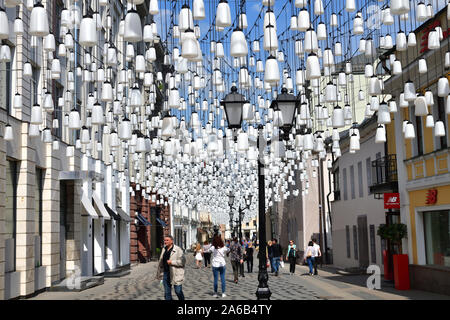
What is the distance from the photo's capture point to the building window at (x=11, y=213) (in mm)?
18969

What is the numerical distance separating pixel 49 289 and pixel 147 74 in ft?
41.3

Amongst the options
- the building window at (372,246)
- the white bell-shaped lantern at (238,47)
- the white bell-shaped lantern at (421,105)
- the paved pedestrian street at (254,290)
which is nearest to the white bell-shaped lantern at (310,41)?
the white bell-shaped lantern at (238,47)

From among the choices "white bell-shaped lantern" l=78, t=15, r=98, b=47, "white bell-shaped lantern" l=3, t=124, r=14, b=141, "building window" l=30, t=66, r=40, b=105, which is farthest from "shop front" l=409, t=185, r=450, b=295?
"white bell-shaped lantern" l=78, t=15, r=98, b=47

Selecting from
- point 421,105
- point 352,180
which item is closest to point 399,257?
point 421,105

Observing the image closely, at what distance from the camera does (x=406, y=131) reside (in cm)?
1334

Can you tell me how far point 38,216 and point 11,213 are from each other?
2.75 metres

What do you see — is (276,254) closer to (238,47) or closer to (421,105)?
(421,105)

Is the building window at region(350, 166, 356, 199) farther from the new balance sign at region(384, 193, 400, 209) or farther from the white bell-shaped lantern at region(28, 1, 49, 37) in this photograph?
the white bell-shaped lantern at region(28, 1, 49, 37)

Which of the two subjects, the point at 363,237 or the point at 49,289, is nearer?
the point at 49,289

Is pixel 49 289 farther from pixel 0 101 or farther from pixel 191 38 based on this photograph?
pixel 191 38

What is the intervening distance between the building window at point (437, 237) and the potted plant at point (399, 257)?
32.9 inches

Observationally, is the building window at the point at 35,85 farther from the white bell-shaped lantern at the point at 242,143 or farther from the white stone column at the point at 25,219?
the white bell-shaped lantern at the point at 242,143

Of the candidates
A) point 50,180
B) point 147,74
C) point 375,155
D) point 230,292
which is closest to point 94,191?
point 50,180

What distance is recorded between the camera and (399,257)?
2262cm
